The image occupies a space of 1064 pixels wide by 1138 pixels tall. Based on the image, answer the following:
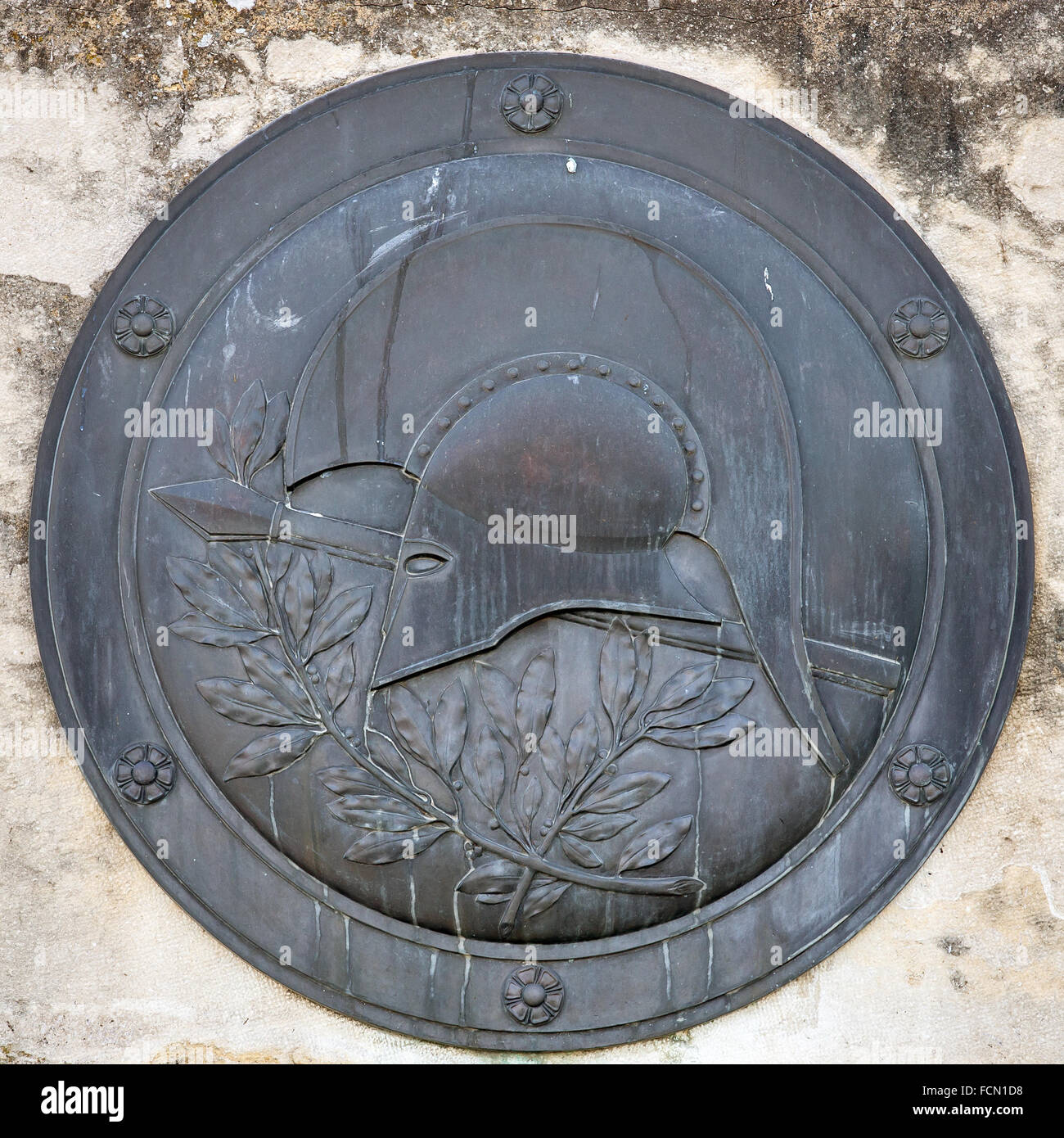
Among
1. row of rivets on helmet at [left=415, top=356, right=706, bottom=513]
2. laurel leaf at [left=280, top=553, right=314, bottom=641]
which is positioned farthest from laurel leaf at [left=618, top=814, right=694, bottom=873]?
laurel leaf at [left=280, top=553, right=314, bottom=641]

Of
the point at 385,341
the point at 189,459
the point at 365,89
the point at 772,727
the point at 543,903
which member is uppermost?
the point at 365,89

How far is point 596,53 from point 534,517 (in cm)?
101

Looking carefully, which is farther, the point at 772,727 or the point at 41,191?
the point at 41,191

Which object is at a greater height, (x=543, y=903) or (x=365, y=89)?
(x=365, y=89)

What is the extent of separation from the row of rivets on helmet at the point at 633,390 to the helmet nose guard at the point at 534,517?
0.01 m

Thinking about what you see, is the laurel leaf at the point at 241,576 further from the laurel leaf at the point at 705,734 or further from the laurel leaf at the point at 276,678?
the laurel leaf at the point at 705,734

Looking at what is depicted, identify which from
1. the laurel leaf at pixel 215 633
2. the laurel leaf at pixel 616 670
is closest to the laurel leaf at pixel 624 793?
the laurel leaf at pixel 616 670

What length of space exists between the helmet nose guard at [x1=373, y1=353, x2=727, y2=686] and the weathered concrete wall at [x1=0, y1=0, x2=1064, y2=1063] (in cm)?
74

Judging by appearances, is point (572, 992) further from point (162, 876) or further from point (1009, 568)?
point (1009, 568)

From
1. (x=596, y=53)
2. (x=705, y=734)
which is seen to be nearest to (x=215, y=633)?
(x=705, y=734)

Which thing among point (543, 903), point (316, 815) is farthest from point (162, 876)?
point (543, 903)

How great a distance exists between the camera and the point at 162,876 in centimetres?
249

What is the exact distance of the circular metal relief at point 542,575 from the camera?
2.43 m

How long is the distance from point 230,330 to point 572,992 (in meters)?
1.52
